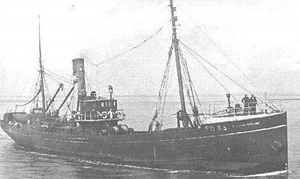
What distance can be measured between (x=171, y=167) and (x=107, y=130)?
21.8 feet

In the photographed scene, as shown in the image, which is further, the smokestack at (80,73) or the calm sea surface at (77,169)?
the smokestack at (80,73)

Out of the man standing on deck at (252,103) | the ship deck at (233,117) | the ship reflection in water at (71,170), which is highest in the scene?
the man standing on deck at (252,103)

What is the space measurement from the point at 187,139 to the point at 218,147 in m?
1.87

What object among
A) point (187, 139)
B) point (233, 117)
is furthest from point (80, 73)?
point (233, 117)

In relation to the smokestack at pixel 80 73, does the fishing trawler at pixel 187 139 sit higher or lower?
lower

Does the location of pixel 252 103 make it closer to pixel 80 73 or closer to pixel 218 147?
pixel 218 147

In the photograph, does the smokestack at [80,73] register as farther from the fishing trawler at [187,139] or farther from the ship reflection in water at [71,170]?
the ship reflection in water at [71,170]

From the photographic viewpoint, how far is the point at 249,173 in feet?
68.4

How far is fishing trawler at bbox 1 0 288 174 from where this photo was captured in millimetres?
20453

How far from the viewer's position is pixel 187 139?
70.4 ft

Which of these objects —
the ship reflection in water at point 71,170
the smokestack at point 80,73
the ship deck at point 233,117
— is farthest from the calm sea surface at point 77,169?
the smokestack at point 80,73

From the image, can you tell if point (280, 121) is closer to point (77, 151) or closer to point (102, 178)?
point (102, 178)

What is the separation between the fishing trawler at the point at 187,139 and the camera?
20453 millimetres

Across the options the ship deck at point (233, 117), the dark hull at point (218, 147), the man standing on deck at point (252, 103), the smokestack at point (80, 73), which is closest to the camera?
the dark hull at point (218, 147)
